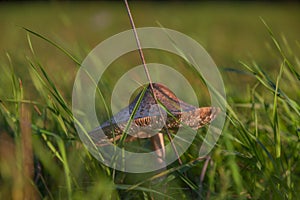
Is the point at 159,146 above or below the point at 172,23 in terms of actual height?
below

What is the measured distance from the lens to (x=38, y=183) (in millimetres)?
921

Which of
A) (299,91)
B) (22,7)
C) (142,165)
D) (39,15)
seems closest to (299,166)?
(299,91)

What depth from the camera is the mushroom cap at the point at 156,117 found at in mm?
832

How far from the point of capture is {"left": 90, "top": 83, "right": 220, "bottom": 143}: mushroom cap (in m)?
0.83

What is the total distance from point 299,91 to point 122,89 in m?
0.54

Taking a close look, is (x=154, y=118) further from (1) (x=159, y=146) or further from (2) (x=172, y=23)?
(2) (x=172, y=23)

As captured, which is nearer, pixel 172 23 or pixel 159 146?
pixel 159 146

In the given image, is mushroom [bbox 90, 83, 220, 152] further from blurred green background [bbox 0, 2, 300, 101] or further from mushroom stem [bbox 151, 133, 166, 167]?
blurred green background [bbox 0, 2, 300, 101]

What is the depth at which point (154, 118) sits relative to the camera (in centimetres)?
83

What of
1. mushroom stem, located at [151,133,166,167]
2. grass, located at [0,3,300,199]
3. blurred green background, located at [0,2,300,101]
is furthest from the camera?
blurred green background, located at [0,2,300,101]

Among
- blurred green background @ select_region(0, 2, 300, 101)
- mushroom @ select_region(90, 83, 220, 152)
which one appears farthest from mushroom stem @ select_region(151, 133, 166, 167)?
blurred green background @ select_region(0, 2, 300, 101)

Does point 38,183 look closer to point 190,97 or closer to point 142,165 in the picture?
point 142,165

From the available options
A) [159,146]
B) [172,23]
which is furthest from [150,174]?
[172,23]

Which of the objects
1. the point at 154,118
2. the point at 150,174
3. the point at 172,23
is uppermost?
the point at 172,23
